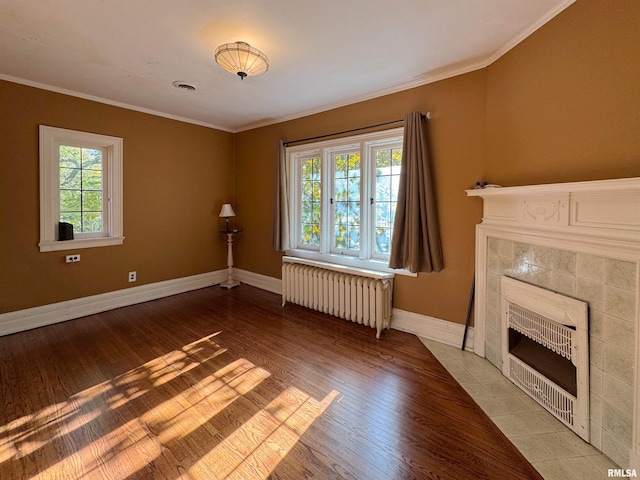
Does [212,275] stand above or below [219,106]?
below

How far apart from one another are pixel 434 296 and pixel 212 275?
A: 11.9 ft

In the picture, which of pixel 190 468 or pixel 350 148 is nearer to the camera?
pixel 190 468

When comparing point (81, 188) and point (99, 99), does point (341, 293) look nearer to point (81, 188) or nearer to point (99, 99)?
point (81, 188)

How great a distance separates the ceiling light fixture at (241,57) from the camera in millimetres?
2207

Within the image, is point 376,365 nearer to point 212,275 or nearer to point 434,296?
point 434,296

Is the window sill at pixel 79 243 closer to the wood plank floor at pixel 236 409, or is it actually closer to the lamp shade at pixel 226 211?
the wood plank floor at pixel 236 409

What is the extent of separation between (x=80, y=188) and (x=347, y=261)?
341 cm

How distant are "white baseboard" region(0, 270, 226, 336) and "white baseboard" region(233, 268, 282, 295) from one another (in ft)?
1.47

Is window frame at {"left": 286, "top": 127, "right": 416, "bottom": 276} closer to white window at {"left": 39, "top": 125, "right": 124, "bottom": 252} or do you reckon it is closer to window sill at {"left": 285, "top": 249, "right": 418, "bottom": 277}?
window sill at {"left": 285, "top": 249, "right": 418, "bottom": 277}

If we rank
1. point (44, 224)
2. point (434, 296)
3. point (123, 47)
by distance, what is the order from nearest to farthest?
point (123, 47) → point (434, 296) → point (44, 224)

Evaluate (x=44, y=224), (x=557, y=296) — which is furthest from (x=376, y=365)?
(x=44, y=224)

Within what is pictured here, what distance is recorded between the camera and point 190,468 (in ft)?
5.05

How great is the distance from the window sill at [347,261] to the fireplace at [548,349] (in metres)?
1.03

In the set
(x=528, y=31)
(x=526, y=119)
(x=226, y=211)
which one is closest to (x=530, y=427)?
(x=526, y=119)
